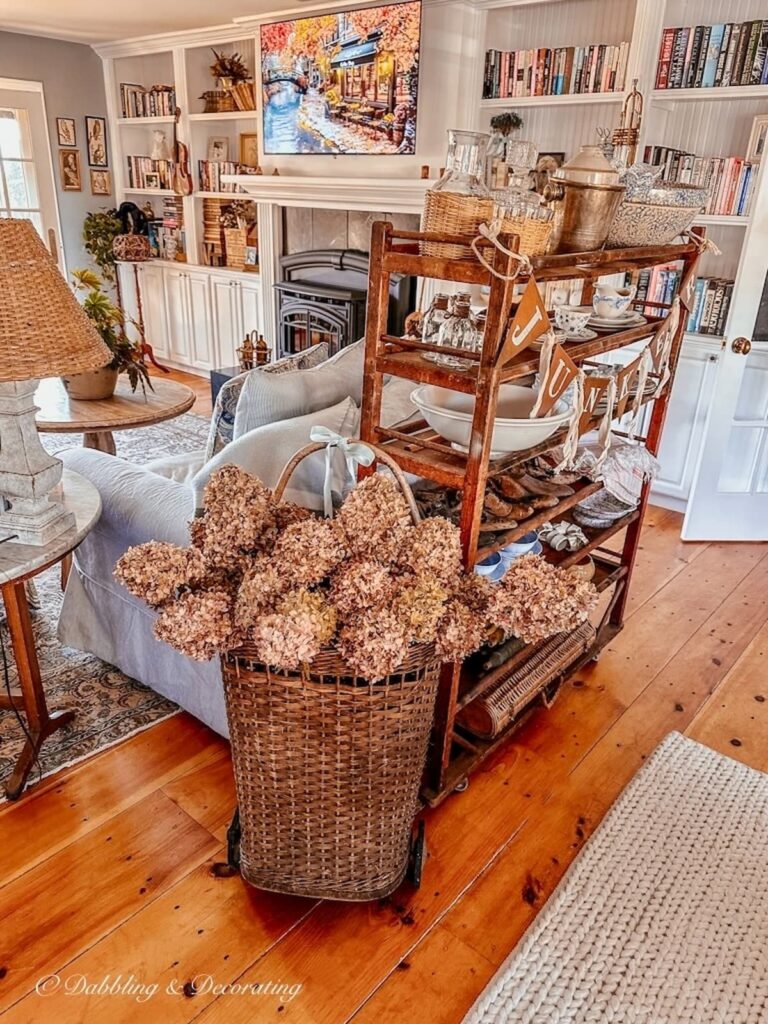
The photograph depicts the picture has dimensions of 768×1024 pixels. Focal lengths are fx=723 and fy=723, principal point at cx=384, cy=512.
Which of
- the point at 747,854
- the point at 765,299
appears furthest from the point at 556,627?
the point at 765,299

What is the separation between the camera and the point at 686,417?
3348 millimetres

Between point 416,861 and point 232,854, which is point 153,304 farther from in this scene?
point 416,861

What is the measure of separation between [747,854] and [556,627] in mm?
932

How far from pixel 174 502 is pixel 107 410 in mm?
1075

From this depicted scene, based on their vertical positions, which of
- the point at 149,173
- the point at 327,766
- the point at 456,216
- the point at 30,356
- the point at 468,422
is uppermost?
the point at 149,173

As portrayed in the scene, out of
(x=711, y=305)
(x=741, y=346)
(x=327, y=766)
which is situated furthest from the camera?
(x=711, y=305)

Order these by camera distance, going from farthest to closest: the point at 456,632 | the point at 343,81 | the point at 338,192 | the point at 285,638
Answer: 1. the point at 338,192
2. the point at 343,81
3. the point at 456,632
4. the point at 285,638

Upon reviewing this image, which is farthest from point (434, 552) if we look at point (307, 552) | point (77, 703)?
point (77, 703)

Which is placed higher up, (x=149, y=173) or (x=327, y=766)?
(x=149, y=173)

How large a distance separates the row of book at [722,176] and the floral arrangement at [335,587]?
2.50m

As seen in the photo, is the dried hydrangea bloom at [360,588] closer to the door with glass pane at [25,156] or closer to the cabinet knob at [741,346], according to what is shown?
the cabinet knob at [741,346]

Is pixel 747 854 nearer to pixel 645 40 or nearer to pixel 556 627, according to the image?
pixel 556 627

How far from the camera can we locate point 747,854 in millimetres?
1665

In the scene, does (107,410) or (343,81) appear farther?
(343,81)
